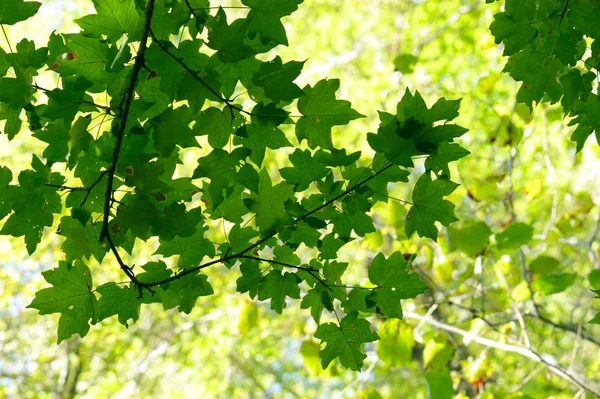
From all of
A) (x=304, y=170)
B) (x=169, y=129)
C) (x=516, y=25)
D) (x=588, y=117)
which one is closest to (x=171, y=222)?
(x=169, y=129)

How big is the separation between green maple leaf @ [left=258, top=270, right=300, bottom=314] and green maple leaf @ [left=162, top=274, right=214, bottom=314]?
0.12 m

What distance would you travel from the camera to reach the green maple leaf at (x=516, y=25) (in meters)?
1.17

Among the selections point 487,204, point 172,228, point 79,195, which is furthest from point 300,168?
point 487,204

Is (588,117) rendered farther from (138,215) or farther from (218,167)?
(138,215)

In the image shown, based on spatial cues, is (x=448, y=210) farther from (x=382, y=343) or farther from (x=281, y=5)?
(x=382, y=343)

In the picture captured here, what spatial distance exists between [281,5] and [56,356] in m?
7.22

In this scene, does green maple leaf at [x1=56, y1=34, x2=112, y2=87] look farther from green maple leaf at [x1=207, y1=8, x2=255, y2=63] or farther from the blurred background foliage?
the blurred background foliage

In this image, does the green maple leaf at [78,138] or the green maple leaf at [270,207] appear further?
the green maple leaf at [270,207]

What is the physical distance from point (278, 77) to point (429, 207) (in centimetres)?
46

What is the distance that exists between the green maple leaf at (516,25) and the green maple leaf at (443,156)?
34cm

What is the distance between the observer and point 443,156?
106 centimetres

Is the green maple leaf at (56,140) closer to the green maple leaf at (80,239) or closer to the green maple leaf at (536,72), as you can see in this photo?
the green maple leaf at (80,239)

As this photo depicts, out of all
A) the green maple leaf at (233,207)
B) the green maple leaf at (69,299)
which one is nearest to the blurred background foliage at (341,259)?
the green maple leaf at (233,207)

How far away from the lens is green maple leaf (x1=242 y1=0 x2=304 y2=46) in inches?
38.1
